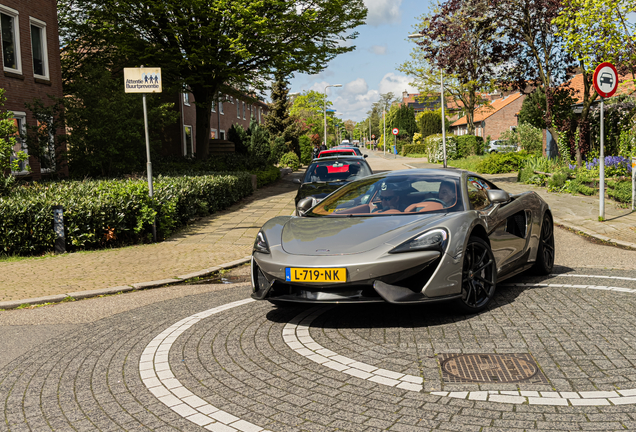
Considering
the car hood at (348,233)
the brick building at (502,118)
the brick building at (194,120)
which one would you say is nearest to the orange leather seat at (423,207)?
the car hood at (348,233)

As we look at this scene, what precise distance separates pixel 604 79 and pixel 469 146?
2727 centimetres

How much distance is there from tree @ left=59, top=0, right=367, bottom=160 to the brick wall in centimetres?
4798

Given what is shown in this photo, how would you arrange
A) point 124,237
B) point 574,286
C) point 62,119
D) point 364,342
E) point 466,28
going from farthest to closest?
point 466,28, point 62,119, point 124,237, point 574,286, point 364,342

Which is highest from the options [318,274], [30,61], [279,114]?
[279,114]

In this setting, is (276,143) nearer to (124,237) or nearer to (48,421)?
(124,237)

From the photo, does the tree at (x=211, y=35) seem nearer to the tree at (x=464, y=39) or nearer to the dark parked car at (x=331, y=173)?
the tree at (x=464, y=39)

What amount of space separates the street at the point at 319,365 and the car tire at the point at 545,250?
0.63 metres

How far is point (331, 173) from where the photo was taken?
12.3m

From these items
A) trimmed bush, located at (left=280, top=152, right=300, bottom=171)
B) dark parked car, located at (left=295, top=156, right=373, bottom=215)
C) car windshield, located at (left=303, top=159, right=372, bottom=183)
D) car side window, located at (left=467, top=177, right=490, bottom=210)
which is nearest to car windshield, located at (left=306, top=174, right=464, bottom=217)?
car side window, located at (left=467, top=177, right=490, bottom=210)

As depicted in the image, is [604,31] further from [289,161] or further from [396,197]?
[289,161]

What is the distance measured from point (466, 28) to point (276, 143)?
18853 millimetres

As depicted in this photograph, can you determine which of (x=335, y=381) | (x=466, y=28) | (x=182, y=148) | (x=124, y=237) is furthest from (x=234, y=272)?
(x=182, y=148)

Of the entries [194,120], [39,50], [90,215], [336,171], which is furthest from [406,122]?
[90,215]

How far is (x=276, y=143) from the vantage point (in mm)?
38469
